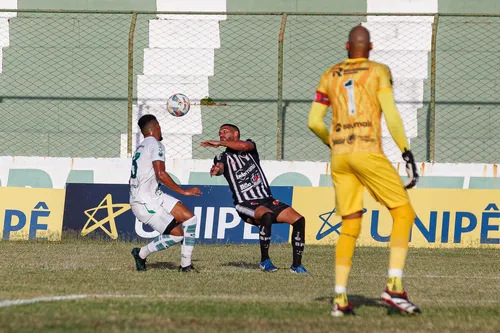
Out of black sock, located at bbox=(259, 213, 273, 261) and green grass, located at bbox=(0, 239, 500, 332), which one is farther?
black sock, located at bbox=(259, 213, 273, 261)

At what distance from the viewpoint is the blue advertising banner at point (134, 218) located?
652 inches

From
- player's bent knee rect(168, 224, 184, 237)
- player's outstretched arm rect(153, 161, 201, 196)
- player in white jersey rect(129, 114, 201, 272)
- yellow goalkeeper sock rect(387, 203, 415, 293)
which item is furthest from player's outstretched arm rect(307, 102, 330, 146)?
player's bent knee rect(168, 224, 184, 237)

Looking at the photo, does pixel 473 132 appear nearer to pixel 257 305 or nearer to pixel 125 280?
pixel 125 280

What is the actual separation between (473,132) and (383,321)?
12957 millimetres

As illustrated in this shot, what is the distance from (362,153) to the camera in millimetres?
7285

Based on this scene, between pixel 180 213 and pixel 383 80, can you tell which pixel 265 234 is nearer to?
pixel 180 213

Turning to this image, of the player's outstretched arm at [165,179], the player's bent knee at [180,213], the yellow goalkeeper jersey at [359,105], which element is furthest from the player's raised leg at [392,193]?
the player's bent knee at [180,213]

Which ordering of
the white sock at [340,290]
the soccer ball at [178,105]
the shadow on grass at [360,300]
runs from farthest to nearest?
the soccer ball at [178,105]
the shadow on grass at [360,300]
the white sock at [340,290]

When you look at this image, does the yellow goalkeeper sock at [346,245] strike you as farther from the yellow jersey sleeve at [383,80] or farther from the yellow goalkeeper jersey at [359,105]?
the yellow jersey sleeve at [383,80]

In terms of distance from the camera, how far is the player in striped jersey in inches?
479

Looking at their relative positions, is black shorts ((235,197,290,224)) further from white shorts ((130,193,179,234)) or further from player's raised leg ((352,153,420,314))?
player's raised leg ((352,153,420,314))

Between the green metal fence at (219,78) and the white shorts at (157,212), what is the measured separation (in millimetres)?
7437

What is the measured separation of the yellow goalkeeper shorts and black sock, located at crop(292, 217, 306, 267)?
14.2 ft

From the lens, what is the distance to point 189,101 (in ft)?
61.9
